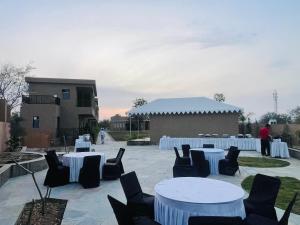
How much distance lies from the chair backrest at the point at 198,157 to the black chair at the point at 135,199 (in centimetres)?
434

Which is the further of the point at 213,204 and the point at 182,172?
the point at 182,172

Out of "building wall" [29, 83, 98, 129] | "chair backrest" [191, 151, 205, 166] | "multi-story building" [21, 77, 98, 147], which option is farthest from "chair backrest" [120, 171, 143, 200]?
"building wall" [29, 83, 98, 129]

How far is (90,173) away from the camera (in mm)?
7945

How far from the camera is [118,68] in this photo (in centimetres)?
Answer: 1770

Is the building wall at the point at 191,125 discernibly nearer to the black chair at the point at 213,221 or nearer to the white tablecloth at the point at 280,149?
the white tablecloth at the point at 280,149

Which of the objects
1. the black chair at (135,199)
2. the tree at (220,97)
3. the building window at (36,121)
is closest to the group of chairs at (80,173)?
the black chair at (135,199)

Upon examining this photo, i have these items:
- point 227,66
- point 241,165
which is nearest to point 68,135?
point 227,66

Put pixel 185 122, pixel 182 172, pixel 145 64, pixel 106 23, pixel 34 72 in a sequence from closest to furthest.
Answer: pixel 182 172 < pixel 106 23 < pixel 145 64 < pixel 185 122 < pixel 34 72

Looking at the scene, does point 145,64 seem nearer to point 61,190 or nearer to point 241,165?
point 241,165

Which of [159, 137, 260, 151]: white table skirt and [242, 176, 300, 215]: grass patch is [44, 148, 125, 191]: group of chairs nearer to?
[242, 176, 300, 215]: grass patch

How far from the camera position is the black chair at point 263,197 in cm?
453

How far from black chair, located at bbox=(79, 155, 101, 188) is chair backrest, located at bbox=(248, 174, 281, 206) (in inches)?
176

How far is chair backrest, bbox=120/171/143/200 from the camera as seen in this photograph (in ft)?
16.0

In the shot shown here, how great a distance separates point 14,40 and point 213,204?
13.0 metres
